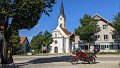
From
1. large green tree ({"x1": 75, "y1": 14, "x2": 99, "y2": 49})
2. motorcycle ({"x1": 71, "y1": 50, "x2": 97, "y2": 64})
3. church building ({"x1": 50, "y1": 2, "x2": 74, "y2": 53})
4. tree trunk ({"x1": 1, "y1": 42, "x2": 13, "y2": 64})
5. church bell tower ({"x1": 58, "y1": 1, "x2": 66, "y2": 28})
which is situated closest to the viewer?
motorcycle ({"x1": 71, "y1": 50, "x2": 97, "y2": 64})

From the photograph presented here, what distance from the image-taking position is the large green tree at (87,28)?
247 ft

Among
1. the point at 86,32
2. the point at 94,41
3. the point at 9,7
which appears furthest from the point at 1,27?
the point at 94,41

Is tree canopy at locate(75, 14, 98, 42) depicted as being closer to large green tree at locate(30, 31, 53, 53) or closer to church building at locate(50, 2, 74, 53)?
large green tree at locate(30, 31, 53, 53)

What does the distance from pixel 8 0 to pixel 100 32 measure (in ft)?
195

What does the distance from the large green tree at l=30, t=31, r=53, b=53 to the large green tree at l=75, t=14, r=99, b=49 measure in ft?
54.6

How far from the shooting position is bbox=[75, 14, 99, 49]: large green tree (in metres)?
75.2

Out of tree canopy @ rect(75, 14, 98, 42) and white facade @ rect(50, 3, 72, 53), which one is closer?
tree canopy @ rect(75, 14, 98, 42)

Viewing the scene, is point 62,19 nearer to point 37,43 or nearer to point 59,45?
point 59,45

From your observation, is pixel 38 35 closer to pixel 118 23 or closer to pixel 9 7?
pixel 118 23

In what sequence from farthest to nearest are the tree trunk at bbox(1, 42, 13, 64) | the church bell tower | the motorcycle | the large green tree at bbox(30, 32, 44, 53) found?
the church bell tower → the large green tree at bbox(30, 32, 44, 53) → the tree trunk at bbox(1, 42, 13, 64) → the motorcycle

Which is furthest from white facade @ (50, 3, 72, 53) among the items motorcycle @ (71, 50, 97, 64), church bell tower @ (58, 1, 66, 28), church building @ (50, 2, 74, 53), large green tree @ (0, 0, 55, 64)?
motorcycle @ (71, 50, 97, 64)

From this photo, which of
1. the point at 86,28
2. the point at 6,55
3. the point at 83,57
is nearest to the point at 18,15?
the point at 6,55

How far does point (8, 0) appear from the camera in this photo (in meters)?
27.3

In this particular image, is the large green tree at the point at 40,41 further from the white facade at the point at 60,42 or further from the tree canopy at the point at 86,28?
the tree canopy at the point at 86,28
